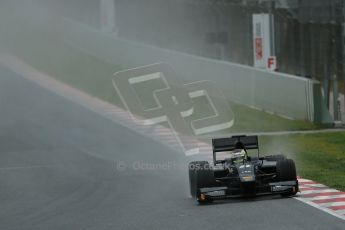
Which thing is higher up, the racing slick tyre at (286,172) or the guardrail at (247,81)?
the guardrail at (247,81)

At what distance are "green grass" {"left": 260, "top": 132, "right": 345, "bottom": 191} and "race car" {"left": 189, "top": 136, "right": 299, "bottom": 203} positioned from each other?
1.89 meters

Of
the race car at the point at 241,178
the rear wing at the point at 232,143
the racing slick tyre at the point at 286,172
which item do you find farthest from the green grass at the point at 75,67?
the racing slick tyre at the point at 286,172

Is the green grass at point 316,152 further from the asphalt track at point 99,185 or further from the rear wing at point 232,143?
the asphalt track at point 99,185

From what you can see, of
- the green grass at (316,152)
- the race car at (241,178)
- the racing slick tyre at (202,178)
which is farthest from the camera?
the green grass at (316,152)

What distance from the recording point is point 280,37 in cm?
A: 3984

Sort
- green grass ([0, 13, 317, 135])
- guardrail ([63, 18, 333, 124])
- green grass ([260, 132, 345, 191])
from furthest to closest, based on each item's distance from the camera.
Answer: guardrail ([63, 18, 333, 124])
green grass ([0, 13, 317, 135])
green grass ([260, 132, 345, 191])

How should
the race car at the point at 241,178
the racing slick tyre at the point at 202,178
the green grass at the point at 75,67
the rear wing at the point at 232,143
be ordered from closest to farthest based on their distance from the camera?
the race car at the point at 241,178 < the racing slick tyre at the point at 202,178 < the rear wing at the point at 232,143 < the green grass at the point at 75,67

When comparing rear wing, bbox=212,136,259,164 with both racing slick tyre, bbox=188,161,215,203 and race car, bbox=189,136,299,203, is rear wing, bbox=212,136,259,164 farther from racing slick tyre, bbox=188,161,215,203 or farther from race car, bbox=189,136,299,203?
racing slick tyre, bbox=188,161,215,203

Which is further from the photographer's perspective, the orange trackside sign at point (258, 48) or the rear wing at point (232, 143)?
the orange trackside sign at point (258, 48)

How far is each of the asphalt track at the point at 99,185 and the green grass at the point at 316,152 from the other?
282cm

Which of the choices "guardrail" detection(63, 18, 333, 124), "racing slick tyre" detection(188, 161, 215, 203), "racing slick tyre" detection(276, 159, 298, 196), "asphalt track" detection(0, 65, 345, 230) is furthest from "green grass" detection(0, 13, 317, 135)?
"racing slick tyre" detection(276, 159, 298, 196)

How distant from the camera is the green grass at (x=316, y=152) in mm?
20641

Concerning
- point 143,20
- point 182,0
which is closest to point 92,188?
point 182,0

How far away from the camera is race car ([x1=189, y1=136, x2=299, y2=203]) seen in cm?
1678
